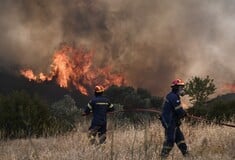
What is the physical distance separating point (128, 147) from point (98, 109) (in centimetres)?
220

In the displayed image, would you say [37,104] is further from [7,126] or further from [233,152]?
[233,152]

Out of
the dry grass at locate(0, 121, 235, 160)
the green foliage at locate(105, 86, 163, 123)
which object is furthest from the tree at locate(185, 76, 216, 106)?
the dry grass at locate(0, 121, 235, 160)

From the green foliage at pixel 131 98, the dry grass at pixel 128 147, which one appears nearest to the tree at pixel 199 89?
the green foliage at pixel 131 98

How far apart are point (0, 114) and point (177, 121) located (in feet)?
74.6

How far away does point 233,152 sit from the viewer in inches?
436

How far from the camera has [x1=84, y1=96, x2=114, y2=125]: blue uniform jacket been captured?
557 inches

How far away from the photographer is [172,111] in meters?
10.9

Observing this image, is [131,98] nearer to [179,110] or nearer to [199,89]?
[199,89]

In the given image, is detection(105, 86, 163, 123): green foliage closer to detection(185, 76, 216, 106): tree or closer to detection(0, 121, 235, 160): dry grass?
detection(185, 76, 216, 106): tree

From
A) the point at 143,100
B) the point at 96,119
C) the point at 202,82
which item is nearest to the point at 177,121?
the point at 96,119

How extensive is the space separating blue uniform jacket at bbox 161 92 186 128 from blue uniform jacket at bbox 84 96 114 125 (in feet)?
11.3

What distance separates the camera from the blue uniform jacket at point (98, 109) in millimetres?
14148

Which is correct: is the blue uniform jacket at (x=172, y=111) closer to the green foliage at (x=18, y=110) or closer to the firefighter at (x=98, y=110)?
the firefighter at (x=98, y=110)

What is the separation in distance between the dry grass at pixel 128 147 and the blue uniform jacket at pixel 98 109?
2.00ft
